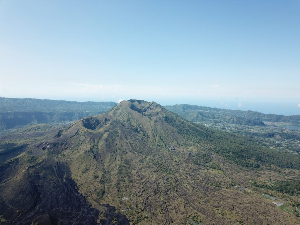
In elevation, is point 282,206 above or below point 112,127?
below

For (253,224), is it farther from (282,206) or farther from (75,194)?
(75,194)

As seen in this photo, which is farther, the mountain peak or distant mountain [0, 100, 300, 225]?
the mountain peak

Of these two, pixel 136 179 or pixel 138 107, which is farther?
pixel 138 107

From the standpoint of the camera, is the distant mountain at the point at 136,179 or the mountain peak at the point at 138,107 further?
the mountain peak at the point at 138,107

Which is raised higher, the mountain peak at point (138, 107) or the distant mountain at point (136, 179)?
the mountain peak at point (138, 107)

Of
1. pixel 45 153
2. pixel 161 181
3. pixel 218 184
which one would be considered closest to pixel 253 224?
pixel 218 184

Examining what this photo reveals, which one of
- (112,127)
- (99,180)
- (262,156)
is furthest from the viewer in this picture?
(112,127)

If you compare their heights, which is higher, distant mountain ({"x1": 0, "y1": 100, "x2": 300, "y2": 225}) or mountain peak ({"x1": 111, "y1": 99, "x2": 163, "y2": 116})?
mountain peak ({"x1": 111, "y1": 99, "x2": 163, "y2": 116})

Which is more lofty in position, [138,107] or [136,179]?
[138,107]
